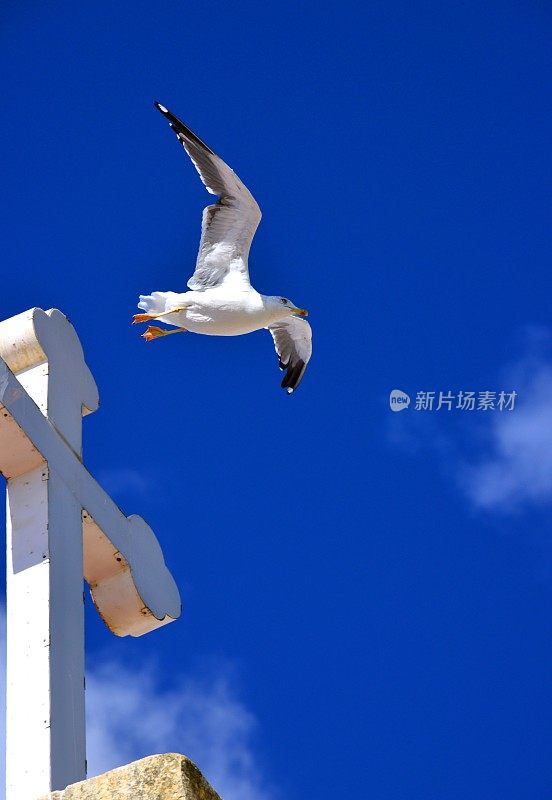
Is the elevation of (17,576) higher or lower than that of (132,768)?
higher

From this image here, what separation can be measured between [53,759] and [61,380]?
3.73 feet

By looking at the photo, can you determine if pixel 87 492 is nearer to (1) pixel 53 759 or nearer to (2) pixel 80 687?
(2) pixel 80 687

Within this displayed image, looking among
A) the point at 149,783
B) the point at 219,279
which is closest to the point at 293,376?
the point at 219,279

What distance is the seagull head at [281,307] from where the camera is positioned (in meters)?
10.0

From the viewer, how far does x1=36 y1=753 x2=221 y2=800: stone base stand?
2.46m

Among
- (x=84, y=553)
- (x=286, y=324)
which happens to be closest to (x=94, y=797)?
(x=84, y=553)

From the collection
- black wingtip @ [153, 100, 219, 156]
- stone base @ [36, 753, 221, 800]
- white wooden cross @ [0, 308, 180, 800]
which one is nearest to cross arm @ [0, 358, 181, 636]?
white wooden cross @ [0, 308, 180, 800]

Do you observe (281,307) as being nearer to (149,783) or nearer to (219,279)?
(219,279)

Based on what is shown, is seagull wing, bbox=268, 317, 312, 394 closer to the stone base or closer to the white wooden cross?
the white wooden cross

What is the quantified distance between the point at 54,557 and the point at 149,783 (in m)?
1.16

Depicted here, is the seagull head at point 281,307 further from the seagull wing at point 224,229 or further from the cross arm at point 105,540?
the cross arm at point 105,540

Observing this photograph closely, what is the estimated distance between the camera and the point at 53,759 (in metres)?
3.22

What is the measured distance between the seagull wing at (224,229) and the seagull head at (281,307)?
25 cm

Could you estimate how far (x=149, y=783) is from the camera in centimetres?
248
